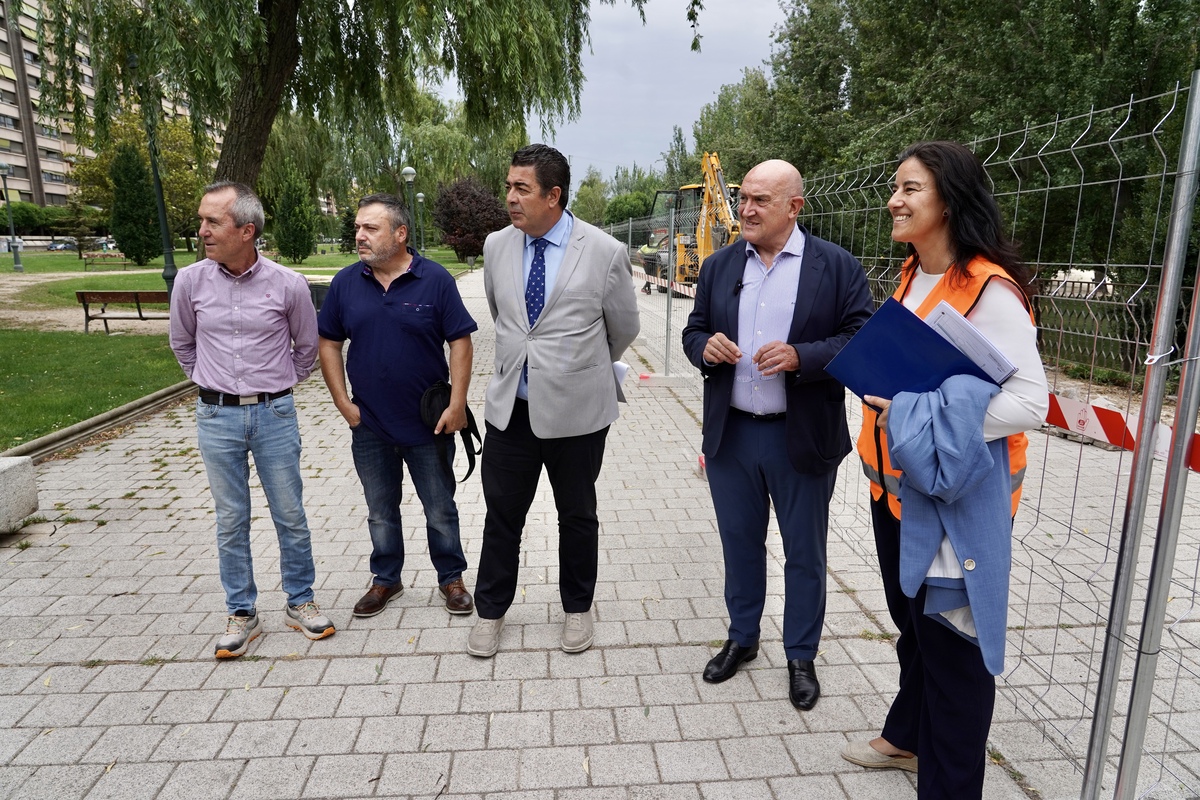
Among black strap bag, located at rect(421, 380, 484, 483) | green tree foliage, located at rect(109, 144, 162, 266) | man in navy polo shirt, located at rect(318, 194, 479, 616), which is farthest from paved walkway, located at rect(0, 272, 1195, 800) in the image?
green tree foliage, located at rect(109, 144, 162, 266)

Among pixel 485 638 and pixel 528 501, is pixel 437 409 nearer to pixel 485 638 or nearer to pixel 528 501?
pixel 528 501

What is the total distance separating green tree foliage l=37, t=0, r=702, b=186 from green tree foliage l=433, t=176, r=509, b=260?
26.3m

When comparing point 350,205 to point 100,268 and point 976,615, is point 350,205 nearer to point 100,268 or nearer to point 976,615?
point 100,268

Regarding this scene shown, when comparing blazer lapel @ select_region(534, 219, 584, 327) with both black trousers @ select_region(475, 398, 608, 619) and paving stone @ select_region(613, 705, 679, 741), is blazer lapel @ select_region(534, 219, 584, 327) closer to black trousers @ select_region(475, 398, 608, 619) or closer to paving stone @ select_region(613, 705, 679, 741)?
black trousers @ select_region(475, 398, 608, 619)

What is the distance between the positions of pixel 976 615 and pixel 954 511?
0.26 m

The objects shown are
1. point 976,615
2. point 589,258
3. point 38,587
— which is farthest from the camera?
point 38,587

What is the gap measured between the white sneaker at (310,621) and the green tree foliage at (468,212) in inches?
1380

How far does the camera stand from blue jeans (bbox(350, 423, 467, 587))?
11.6 feet

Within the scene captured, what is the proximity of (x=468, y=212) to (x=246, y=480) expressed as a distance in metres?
35.9

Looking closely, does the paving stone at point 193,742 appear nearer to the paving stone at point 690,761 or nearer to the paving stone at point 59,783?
the paving stone at point 59,783

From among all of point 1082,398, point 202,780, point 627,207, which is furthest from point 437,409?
point 627,207

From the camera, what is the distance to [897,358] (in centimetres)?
199

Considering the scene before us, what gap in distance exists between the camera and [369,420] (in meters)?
3.44

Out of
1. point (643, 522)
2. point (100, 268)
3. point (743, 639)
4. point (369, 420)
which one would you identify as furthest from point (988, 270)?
point (100, 268)
